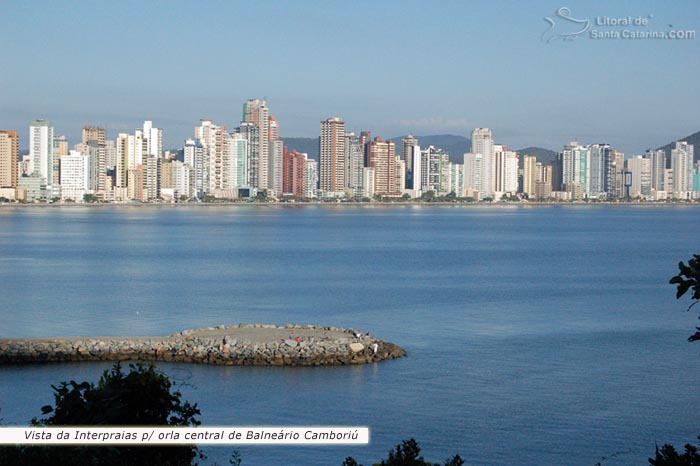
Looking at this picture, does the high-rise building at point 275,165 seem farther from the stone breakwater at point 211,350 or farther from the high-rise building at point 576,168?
the stone breakwater at point 211,350

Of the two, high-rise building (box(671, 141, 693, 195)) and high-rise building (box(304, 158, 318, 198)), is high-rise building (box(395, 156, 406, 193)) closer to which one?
high-rise building (box(304, 158, 318, 198))

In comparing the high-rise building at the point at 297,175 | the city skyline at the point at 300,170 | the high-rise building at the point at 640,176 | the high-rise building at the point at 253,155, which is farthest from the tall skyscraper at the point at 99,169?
the high-rise building at the point at 640,176

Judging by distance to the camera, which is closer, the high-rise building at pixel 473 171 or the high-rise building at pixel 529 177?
the high-rise building at pixel 473 171

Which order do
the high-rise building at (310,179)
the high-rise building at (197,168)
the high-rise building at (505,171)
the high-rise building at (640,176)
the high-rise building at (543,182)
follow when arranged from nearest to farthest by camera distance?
the high-rise building at (197,168) < the high-rise building at (310,179) < the high-rise building at (505,171) < the high-rise building at (543,182) < the high-rise building at (640,176)

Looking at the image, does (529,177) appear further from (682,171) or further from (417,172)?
(682,171)

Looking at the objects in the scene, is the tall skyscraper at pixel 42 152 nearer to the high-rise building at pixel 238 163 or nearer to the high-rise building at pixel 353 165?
the high-rise building at pixel 238 163

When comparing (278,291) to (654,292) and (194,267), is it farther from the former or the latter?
(654,292)

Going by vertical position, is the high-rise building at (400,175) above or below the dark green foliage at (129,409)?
above

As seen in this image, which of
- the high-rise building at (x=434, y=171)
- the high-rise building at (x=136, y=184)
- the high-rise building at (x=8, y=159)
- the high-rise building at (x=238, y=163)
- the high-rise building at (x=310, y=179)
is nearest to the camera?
the high-rise building at (x=8, y=159)
